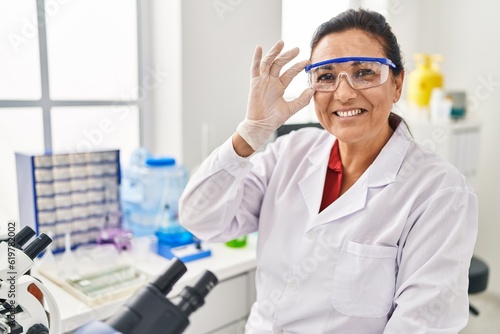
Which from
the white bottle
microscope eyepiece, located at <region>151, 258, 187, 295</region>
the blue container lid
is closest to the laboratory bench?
the blue container lid

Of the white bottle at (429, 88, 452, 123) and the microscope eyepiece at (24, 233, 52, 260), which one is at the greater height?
the white bottle at (429, 88, 452, 123)

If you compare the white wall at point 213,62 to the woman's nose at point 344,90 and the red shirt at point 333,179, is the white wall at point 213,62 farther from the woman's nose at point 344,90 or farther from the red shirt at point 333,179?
the woman's nose at point 344,90

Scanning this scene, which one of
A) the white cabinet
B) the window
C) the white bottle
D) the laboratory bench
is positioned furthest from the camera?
the white bottle

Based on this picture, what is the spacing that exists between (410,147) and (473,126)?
5.35ft

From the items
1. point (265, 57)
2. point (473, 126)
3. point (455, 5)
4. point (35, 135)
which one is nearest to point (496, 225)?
point (473, 126)

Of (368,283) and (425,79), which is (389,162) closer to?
(368,283)

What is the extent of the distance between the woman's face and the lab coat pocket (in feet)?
0.95

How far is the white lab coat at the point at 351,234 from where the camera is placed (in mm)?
926

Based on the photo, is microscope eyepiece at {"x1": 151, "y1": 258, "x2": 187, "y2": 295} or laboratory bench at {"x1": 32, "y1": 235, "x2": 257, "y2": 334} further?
laboratory bench at {"x1": 32, "y1": 235, "x2": 257, "y2": 334}

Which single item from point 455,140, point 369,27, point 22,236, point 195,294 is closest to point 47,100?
point 22,236

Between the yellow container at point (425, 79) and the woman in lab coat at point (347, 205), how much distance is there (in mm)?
1641

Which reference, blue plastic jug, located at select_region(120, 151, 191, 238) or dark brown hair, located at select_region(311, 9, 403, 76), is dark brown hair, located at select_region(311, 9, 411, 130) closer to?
dark brown hair, located at select_region(311, 9, 403, 76)

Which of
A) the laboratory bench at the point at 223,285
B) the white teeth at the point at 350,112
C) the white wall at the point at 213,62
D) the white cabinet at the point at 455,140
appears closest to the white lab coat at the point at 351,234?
the white teeth at the point at 350,112

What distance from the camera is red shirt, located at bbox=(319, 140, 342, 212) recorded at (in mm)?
1145
